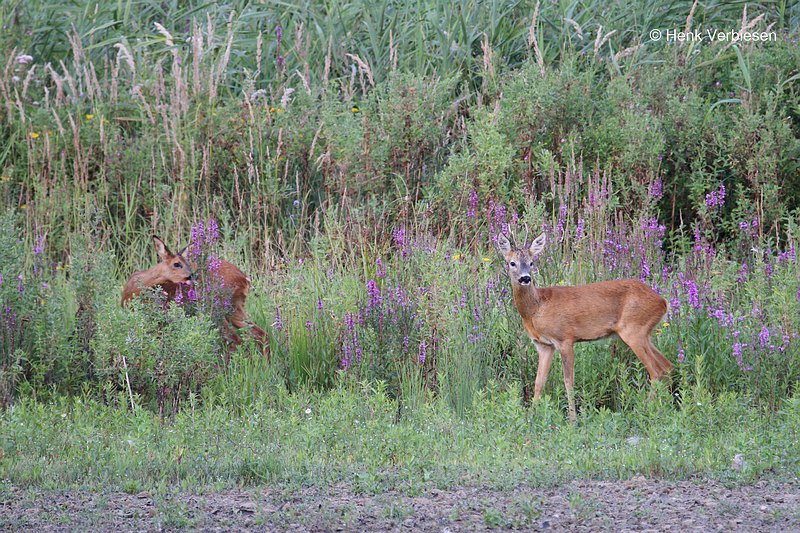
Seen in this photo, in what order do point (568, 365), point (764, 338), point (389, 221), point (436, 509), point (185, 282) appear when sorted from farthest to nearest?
point (389, 221), point (185, 282), point (568, 365), point (764, 338), point (436, 509)

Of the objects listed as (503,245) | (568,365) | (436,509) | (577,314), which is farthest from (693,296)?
(436,509)

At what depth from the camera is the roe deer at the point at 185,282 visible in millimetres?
8227

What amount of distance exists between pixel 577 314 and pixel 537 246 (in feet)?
1.69

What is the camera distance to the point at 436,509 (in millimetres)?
4902

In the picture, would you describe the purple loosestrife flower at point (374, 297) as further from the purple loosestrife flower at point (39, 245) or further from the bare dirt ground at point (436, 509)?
the purple loosestrife flower at point (39, 245)

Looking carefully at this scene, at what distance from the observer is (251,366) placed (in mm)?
7930

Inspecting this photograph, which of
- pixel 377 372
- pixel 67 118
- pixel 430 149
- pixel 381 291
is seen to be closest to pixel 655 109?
pixel 430 149

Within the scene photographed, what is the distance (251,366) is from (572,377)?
7.24 ft

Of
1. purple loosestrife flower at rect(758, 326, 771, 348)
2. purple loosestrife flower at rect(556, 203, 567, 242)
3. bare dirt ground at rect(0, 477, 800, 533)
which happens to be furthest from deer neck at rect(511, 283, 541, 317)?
bare dirt ground at rect(0, 477, 800, 533)

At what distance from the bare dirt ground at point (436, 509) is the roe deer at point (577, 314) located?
202 cm

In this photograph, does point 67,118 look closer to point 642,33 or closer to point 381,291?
point 381,291

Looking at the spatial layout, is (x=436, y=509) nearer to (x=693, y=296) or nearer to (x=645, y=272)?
(x=693, y=296)

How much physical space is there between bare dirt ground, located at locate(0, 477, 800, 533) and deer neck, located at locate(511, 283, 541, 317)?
7.23 ft

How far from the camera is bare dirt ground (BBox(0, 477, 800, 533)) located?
15.4 feet
